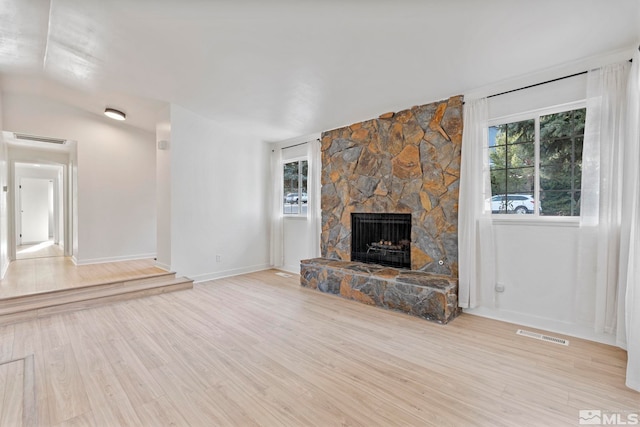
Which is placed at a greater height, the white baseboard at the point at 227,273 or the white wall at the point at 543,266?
the white wall at the point at 543,266

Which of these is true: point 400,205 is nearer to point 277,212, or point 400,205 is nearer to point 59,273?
point 277,212

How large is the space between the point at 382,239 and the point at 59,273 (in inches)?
205

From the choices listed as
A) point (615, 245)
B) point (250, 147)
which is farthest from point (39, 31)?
point (615, 245)

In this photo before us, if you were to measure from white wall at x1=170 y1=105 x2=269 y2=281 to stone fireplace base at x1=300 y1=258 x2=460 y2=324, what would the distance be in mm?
1682

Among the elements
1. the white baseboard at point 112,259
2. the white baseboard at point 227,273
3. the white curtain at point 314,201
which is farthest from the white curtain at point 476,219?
the white baseboard at point 112,259

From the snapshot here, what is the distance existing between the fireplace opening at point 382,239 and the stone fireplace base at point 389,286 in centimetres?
20

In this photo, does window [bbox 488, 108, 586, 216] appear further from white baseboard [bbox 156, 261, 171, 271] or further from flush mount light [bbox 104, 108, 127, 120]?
flush mount light [bbox 104, 108, 127, 120]

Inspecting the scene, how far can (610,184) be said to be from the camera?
2537mm

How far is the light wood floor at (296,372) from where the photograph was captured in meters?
1.72

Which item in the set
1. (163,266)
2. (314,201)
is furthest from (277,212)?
(163,266)

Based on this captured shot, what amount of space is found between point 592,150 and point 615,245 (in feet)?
2.92

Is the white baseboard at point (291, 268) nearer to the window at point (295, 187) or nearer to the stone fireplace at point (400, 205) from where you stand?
the stone fireplace at point (400, 205)

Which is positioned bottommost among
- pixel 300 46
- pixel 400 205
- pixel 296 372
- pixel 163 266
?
pixel 296 372

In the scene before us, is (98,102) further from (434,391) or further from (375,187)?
(434,391)
